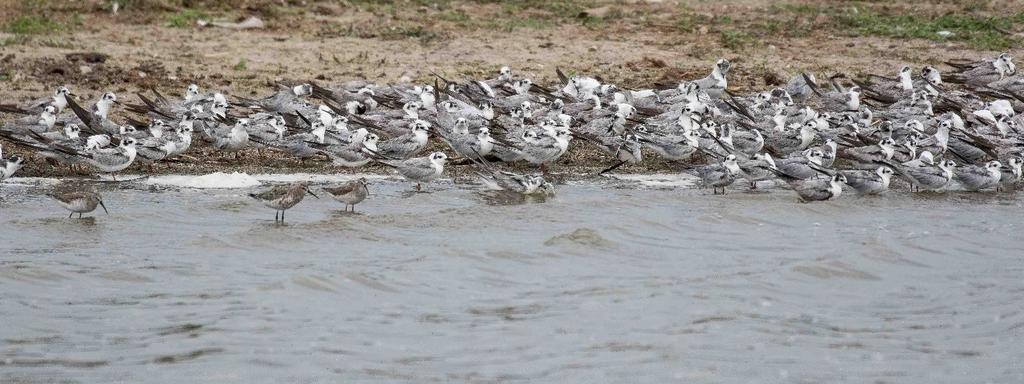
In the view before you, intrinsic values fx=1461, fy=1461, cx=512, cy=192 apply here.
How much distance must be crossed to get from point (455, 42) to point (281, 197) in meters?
8.26

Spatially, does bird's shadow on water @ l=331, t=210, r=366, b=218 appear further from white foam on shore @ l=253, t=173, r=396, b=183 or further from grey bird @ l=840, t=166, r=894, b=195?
grey bird @ l=840, t=166, r=894, b=195

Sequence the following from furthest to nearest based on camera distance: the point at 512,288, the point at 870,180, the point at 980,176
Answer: the point at 980,176 → the point at 870,180 → the point at 512,288

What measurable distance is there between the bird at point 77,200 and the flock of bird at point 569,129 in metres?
0.01

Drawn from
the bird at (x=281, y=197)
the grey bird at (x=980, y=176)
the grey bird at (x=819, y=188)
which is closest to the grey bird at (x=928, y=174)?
the grey bird at (x=980, y=176)

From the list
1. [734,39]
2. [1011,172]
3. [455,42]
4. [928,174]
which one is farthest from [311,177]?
[734,39]

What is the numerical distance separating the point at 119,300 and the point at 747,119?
8.56 m

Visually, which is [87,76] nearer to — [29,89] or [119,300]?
[29,89]

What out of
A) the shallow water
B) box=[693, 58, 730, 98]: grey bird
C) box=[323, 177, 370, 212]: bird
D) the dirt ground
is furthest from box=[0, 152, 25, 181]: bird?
box=[693, 58, 730, 98]: grey bird

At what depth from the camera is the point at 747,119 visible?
1648 centimetres

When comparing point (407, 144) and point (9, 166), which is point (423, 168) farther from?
point (9, 166)

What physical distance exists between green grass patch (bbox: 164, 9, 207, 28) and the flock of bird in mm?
3454

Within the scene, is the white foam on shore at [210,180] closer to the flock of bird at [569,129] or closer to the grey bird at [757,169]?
the flock of bird at [569,129]

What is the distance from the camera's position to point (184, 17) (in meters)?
21.0

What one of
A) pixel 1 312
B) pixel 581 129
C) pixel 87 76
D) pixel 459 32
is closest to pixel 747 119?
pixel 581 129
